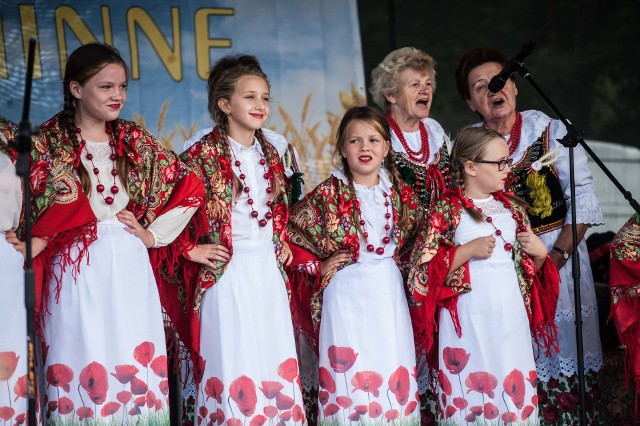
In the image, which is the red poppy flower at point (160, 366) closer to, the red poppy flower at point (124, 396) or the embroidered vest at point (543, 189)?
the red poppy flower at point (124, 396)

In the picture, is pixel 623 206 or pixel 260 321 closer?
pixel 260 321

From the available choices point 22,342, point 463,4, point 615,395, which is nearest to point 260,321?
point 22,342

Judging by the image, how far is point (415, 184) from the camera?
4.46 meters

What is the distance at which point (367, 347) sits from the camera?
4.00 metres

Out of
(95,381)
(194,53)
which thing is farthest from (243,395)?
(194,53)

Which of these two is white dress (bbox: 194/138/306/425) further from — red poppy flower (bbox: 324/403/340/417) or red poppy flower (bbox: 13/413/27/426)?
red poppy flower (bbox: 13/413/27/426)

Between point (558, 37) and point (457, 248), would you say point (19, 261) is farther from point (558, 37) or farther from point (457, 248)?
point (558, 37)

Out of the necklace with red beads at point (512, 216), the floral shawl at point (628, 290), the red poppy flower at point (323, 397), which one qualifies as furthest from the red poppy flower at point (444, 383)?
the floral shawl at point (628, 290)

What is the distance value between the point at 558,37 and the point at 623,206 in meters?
1.05

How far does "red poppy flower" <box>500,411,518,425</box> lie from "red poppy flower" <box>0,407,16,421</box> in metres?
1.79

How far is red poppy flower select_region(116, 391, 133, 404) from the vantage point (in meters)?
3.65

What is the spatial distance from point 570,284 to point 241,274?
1.54 m

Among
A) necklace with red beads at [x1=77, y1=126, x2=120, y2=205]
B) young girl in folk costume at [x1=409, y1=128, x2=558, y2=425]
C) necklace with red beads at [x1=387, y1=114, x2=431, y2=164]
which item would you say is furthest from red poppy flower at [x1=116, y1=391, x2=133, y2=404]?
necklace with red beads at [x1=387, y1=114, x2=431, y2=164]

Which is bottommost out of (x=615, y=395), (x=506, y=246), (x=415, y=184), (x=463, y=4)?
(x=615, y=395)
